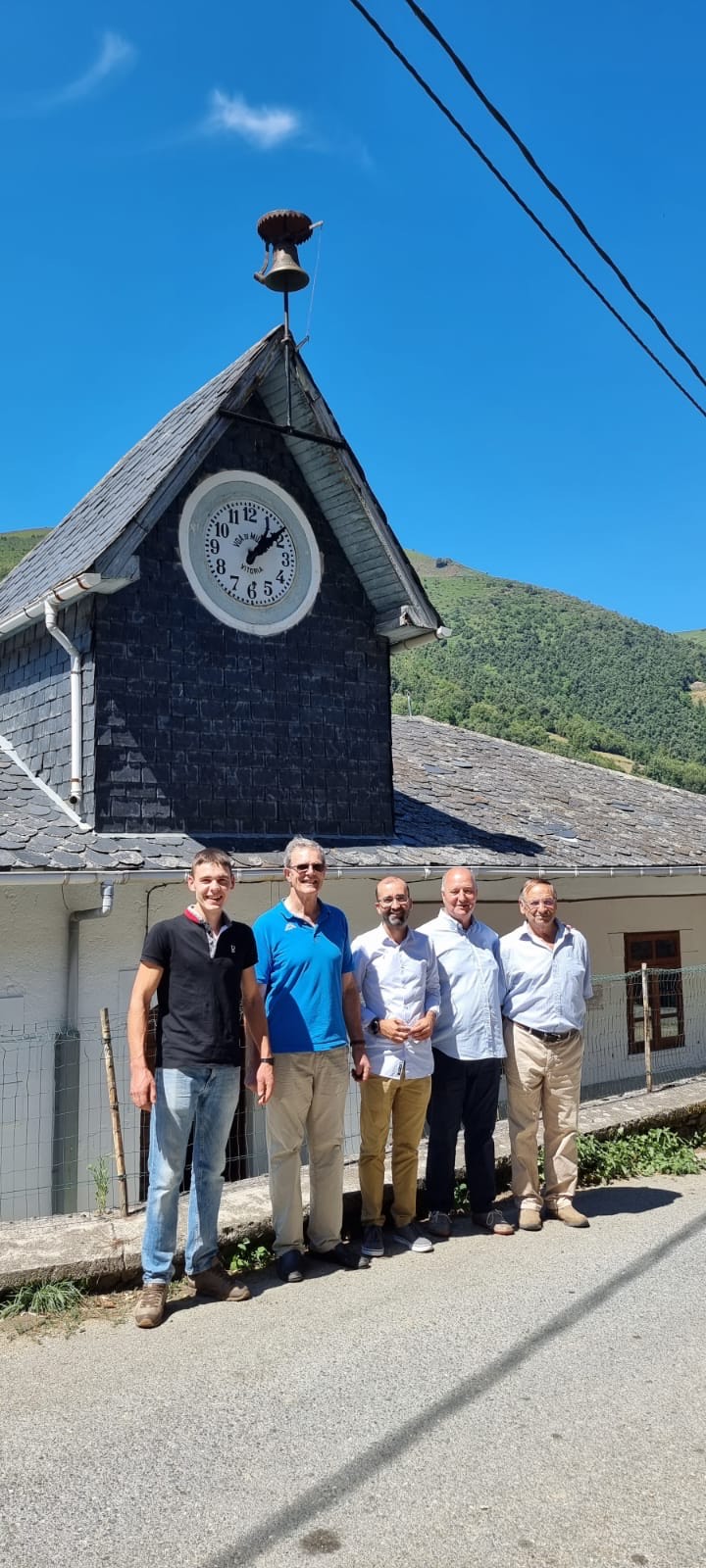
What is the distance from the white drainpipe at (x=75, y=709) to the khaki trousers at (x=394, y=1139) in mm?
4217

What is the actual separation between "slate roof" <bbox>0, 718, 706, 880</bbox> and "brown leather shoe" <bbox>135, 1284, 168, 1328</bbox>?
11.8 feet

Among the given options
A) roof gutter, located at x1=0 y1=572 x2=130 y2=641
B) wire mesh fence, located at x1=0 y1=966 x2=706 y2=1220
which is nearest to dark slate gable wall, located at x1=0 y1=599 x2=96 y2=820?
roof gutter, located at x1=0 y1=572 x2=130 y2=641

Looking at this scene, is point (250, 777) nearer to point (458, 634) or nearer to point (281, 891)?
point (281, 891)

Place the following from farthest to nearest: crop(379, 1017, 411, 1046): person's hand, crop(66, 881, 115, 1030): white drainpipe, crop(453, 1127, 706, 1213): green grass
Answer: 1. crop(66, 881, 115, 1030): white drainpipe
2. crop(453, 1127, 706, 1213): green grass
3. crop(379, 1017, 411, 1046): person's hand

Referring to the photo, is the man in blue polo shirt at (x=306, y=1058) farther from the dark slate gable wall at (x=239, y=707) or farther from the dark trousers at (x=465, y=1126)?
the dark slate gable wall at (x=239, y=707)

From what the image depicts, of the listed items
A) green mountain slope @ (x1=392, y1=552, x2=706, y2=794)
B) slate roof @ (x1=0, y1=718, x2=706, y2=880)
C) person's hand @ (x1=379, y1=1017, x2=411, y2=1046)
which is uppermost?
green mountain slope @ (x1=392, y1=552, x2=706, y2=794)

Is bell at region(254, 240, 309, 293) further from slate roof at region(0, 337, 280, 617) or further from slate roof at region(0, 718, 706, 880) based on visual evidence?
slate roof at region(0, 718, 706, 880)

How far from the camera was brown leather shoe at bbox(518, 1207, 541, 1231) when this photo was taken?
5.58 m

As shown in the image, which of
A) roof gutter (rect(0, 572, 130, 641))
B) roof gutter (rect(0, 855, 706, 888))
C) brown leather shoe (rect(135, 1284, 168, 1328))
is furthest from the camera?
roof gutter (rect(0, 572, 130, 641))

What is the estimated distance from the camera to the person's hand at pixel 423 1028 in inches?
207

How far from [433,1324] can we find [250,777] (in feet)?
18.8

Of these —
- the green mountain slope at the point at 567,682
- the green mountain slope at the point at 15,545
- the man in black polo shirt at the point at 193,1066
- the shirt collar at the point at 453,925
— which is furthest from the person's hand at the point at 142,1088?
the green mountain slope at the point at 15,545

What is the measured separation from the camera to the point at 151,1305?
4387 millimetres

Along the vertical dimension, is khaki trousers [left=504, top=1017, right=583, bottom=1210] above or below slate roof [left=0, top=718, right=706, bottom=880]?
below
